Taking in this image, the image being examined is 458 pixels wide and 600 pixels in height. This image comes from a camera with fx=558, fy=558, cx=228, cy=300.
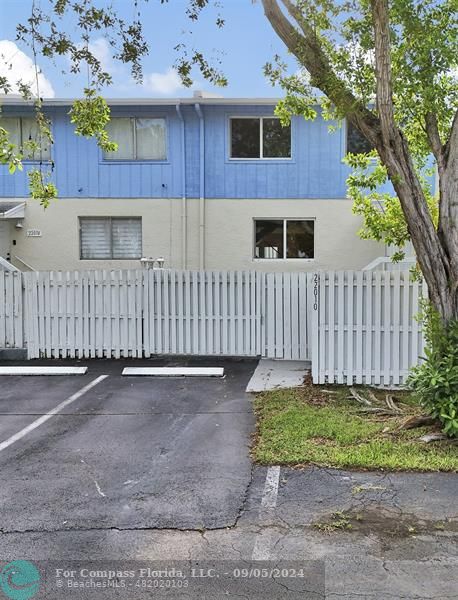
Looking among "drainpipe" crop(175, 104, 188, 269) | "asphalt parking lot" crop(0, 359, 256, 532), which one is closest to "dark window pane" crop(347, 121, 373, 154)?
"drainpipe" crop(175, 104, 188, 269)

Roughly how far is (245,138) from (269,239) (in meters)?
2.79

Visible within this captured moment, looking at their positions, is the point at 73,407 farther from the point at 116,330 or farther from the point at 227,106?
the point at 227,106

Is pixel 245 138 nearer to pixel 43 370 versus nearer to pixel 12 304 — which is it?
pixel 12 304

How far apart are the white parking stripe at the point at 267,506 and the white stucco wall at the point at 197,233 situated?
1025 centimetres

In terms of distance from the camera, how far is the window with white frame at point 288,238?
49.2 feet

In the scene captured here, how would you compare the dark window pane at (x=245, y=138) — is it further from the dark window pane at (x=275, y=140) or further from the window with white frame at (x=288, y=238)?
the window with white frame at (x=288, y=238)

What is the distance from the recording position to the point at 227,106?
14688 millimetres

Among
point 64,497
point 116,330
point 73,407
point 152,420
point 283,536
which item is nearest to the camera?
point 283,536

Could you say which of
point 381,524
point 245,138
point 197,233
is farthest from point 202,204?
point 381,524

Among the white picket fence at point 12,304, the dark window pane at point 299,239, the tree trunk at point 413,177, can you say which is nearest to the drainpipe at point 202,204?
the dark window pane at point 299,239

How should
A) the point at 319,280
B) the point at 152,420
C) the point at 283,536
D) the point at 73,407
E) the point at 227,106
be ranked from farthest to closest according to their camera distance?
the point at 227,106, the point at 319,280, the point at 73,407, the point at 152,420, the point at 283,536

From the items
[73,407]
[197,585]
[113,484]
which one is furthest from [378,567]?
[73,407]

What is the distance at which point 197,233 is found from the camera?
15008 millimetres

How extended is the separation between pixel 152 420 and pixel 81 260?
30.3ft
